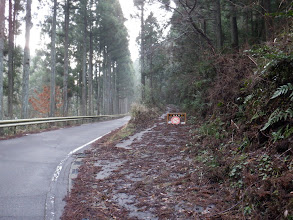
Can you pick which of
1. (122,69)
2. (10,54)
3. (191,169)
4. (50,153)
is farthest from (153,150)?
(122,69)

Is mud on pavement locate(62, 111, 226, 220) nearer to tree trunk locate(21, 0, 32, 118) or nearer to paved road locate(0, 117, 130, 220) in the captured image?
paved road locate(0, 117, 130, 220)

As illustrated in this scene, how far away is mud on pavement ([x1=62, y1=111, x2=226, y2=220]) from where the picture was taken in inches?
151

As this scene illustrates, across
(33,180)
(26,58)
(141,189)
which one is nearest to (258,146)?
(141,189)

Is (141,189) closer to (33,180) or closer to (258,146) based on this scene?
(33,180)

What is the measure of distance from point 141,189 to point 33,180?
7.97 feet

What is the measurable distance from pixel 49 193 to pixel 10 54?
2005 cm

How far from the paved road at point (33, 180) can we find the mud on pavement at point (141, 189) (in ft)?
1.11

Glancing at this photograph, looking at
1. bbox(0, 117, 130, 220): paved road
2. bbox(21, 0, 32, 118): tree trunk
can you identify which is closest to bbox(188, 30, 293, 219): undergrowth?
bbox(0, 117, 130, 220): paved road

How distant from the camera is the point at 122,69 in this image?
53406 millimetres

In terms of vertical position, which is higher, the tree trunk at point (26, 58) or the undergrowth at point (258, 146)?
the tree trunk at point (26, 58)

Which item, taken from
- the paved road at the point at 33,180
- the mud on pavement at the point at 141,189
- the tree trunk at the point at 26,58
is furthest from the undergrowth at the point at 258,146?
the tree trunk at the point at 26,58

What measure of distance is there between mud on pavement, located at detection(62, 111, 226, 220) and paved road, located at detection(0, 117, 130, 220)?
13.3 inches

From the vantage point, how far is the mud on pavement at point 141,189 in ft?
12.6

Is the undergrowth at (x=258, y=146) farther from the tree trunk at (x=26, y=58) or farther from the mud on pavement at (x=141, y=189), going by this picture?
the tree trunk at (x=26, y=58)
